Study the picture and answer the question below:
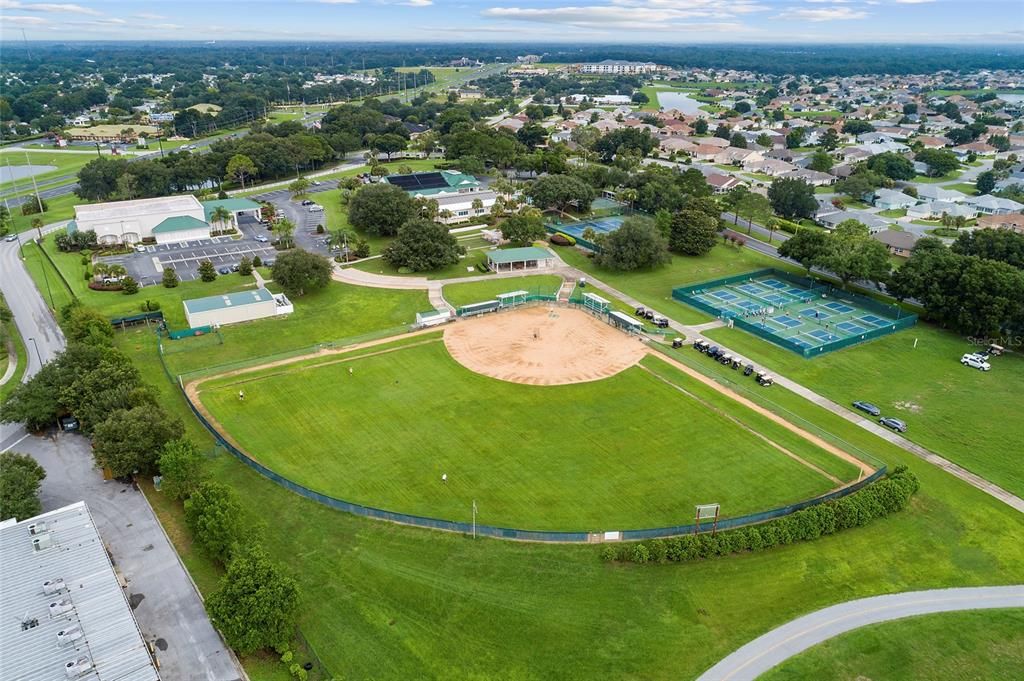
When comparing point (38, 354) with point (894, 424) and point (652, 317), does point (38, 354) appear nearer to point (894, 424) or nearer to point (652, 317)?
point (652, 317)

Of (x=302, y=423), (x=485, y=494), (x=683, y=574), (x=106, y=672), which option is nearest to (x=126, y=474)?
(x=302, y=423)

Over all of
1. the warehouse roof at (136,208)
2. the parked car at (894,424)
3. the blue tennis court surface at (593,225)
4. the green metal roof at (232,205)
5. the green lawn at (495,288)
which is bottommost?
the green lawn at (495,288)

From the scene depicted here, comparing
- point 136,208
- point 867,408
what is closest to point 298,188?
point 136,208

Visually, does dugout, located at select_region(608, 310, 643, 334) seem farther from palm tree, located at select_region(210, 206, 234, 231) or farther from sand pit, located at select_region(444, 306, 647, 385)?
palm tree, located at select_region(210, 206, 234, 231)

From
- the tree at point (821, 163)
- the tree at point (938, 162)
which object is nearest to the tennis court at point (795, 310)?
the tree at point (821, 163)

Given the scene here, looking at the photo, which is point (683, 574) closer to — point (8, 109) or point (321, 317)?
point (321, 317)

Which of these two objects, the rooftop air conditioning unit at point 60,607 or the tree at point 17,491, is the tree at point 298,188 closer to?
the tree at point 17,491

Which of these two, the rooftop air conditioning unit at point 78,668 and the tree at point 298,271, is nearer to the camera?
the rooftop air conditioning unit at point 78,668
